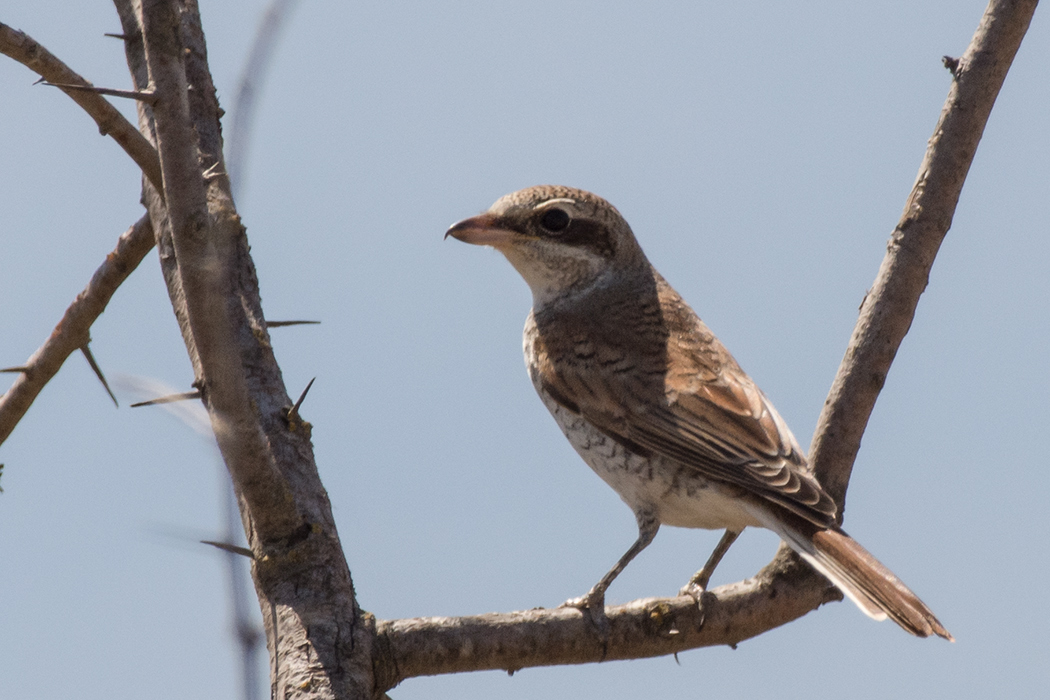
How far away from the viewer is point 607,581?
13.4 feet

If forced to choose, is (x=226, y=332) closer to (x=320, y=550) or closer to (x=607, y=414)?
(x=320, y=550)

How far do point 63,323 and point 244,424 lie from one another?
1.69m

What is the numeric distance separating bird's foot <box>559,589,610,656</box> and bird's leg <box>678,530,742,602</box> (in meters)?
0.33

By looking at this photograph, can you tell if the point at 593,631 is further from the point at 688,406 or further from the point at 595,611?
the point at 688,406

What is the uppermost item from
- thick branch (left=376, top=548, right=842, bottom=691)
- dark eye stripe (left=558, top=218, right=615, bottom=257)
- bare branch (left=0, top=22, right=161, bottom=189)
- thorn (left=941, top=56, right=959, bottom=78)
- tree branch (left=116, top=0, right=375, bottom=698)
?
thorn (left=941, top=56, right=959, bottom=78)

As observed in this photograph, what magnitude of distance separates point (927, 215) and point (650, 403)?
4.18ft

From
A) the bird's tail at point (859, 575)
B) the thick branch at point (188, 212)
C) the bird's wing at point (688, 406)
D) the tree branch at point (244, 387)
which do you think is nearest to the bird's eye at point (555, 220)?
the bird's wing at point (688, 406)

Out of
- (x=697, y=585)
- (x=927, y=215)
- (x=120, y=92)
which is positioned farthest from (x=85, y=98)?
(x=927, y=215)

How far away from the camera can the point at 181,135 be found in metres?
2.43

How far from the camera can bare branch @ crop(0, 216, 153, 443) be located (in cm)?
386

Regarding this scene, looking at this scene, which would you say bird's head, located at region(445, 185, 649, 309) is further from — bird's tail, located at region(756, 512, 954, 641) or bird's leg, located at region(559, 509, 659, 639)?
bird's tail, located at region(756, 512, 954, 641)

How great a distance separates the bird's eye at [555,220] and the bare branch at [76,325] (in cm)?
191

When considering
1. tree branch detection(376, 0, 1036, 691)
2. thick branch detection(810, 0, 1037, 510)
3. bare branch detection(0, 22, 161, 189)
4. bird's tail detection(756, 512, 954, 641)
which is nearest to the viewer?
bare branch detection(0, 22, 161, 189)

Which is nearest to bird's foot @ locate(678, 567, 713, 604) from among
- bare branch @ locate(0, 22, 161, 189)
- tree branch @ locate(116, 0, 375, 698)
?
tree branch @ locate(116, 0, 375, 698)
